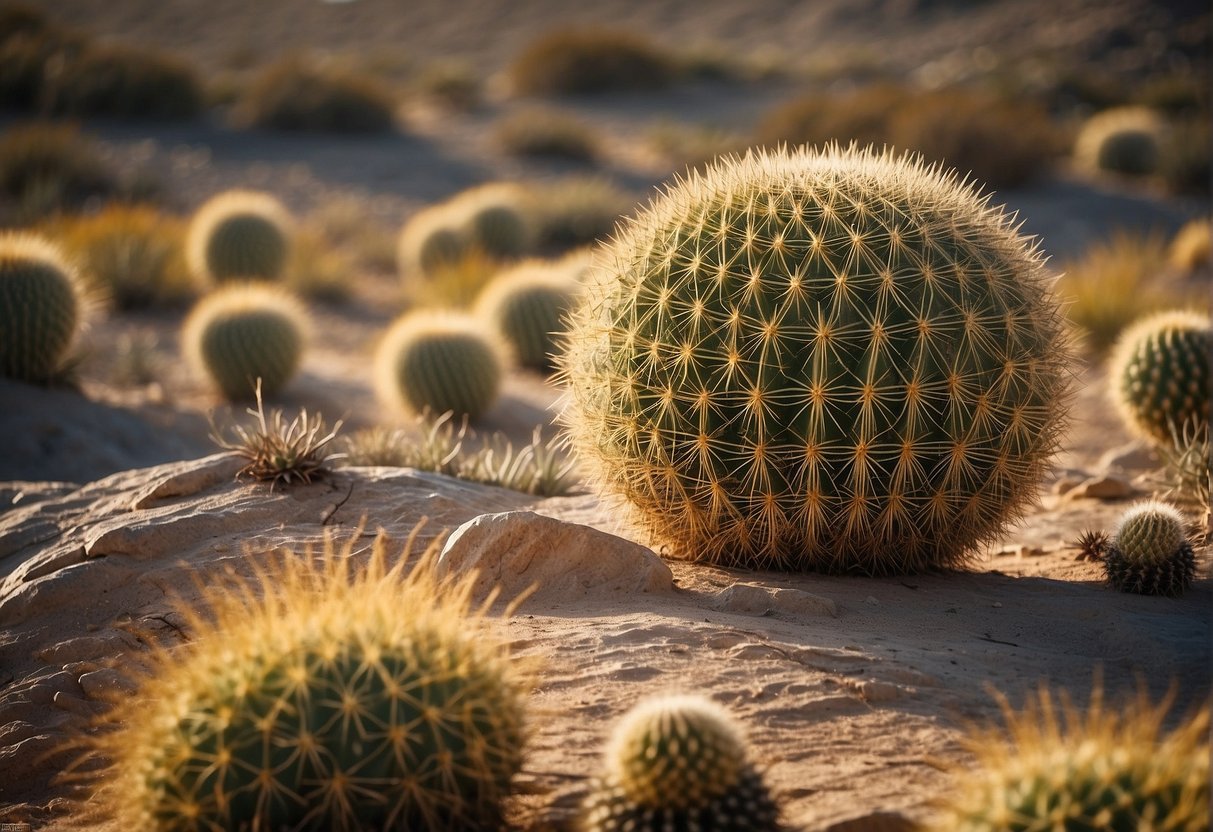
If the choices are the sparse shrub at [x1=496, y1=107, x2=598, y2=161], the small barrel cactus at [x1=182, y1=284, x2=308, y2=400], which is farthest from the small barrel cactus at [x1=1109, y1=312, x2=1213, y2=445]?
the sparse shrub at [x1=496, y1=107, x2=598, y2=161]

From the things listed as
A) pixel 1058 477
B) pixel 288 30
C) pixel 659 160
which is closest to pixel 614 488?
pixel 1058 477

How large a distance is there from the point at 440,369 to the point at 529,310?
185cm

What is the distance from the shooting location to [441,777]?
109 inches

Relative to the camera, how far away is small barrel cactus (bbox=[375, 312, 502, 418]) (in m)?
9.25

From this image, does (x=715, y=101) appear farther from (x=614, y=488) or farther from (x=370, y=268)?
(x=614, y=488)

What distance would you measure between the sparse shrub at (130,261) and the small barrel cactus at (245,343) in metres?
2.96

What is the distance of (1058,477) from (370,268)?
10628mm

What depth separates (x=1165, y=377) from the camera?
22.8 ft

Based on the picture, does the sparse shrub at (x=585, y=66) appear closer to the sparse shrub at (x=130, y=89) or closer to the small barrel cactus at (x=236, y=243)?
the sparse shrub at (x=130, y=89)

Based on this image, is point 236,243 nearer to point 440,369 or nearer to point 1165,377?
point 440,369

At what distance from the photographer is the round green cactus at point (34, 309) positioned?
8383mm


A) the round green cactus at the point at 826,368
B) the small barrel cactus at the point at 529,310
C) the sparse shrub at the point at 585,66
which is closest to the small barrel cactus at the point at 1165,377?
the round green cactus at the point at 826,368

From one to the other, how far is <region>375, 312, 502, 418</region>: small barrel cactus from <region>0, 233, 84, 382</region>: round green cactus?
7.73 feet

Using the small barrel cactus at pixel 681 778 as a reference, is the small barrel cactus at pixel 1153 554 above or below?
above
